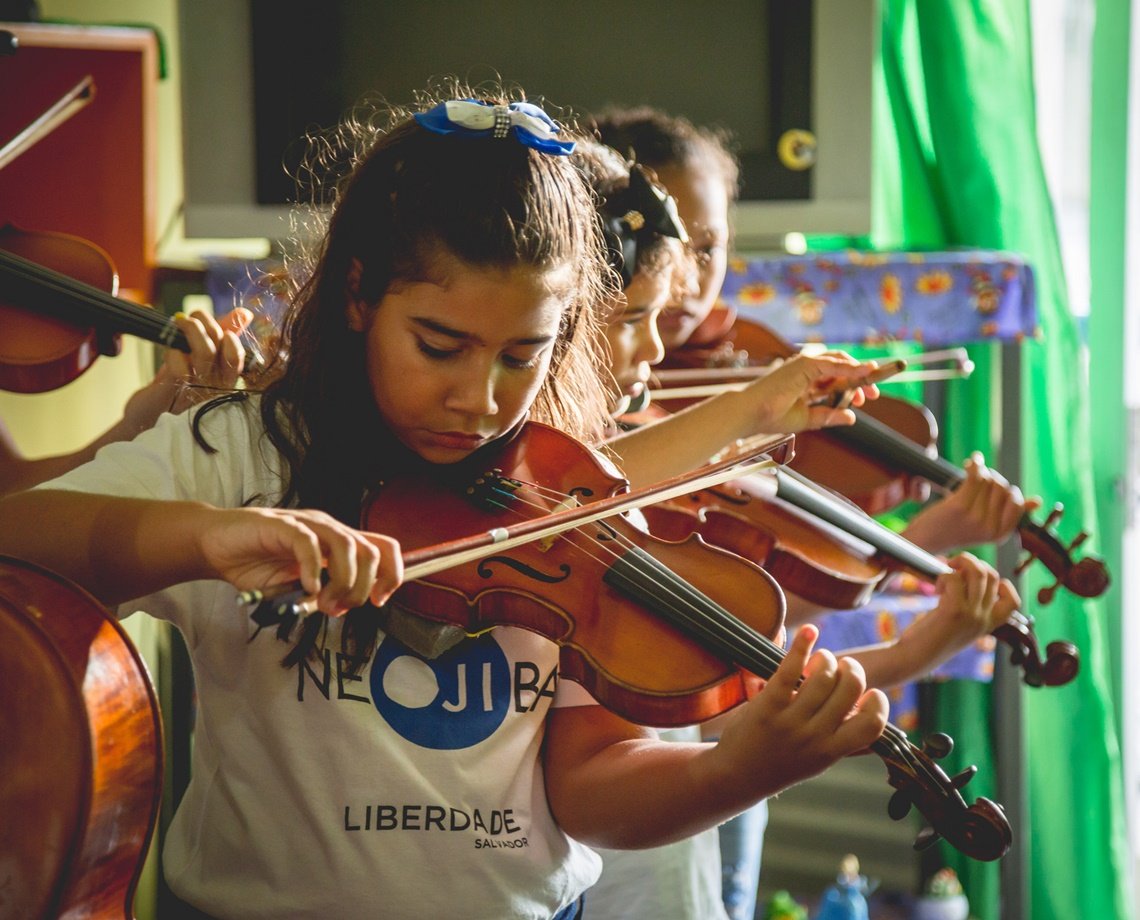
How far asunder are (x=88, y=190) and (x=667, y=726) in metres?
1.22

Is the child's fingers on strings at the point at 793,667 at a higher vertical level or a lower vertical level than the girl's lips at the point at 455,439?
lower

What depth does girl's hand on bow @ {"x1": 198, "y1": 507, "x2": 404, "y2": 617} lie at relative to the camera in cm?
66

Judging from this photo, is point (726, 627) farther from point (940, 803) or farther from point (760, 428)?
point (760, 428)

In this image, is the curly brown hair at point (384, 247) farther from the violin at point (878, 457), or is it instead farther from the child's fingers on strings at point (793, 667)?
the violin at point (878, 457)

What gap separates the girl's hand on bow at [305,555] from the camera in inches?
25.8

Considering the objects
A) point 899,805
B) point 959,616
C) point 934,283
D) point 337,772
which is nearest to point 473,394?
point 337,772

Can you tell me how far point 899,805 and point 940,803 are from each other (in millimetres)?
37

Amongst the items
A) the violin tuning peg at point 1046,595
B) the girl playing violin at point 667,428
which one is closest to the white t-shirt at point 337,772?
the girl playing violin at point 667,428

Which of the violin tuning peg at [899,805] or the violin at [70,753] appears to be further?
the violin tuning peg at [899,805]

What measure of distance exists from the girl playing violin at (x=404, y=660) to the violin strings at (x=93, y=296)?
0.21m

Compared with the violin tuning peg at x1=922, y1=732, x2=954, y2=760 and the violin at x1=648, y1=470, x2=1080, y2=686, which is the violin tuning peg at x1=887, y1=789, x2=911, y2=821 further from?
the violin at x1=648, y1=470, x2=1080, y2=686

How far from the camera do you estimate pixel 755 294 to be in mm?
1718

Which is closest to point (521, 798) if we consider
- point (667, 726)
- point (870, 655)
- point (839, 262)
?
point (667, 726)

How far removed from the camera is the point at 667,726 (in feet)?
2.76
